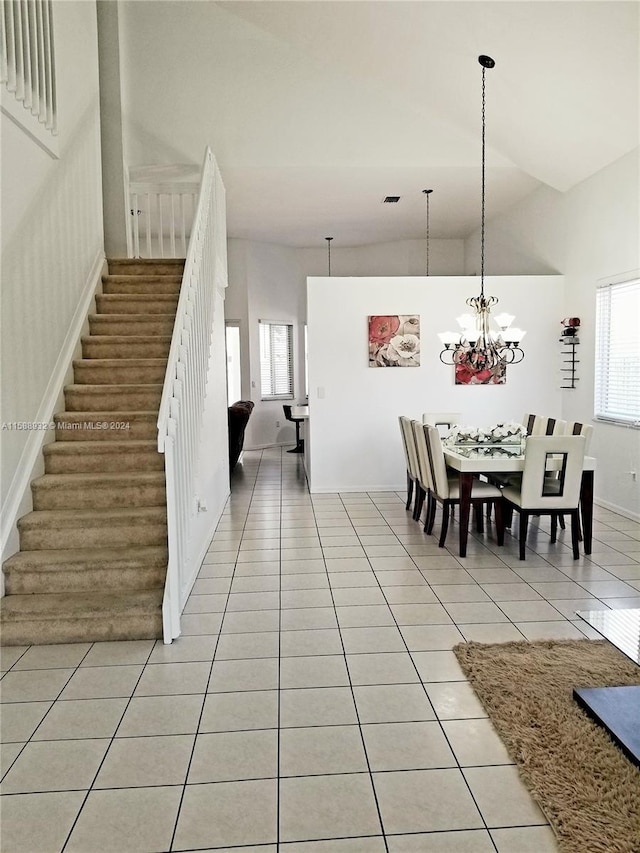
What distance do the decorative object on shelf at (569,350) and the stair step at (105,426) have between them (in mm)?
4594

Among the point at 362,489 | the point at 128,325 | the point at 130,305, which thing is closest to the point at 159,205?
the point at 130,305

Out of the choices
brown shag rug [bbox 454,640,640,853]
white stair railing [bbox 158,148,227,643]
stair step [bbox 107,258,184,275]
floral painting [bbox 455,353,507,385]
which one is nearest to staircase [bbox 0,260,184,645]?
white stair railing [bbox 158,148,227,643]

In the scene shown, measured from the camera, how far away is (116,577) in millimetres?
3787

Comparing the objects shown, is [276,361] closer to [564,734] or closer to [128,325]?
[128,325]

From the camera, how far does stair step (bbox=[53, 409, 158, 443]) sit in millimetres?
4742

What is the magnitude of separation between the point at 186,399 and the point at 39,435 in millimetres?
1248

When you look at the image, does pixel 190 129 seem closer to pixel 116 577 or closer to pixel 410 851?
pixel 116 577

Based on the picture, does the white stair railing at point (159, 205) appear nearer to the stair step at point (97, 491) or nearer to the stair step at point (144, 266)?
the stair step at point (144, 266)

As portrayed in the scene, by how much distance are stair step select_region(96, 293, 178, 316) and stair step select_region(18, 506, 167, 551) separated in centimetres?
248

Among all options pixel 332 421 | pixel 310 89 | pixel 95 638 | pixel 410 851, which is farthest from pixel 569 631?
pixel 310 89

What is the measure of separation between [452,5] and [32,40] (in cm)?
321

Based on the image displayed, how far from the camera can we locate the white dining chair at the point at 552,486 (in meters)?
4.64

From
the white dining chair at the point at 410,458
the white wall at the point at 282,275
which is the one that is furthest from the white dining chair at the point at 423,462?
the white wall at the point at 282,275

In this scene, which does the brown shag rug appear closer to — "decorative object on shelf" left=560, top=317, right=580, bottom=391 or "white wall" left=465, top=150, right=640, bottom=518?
"white wall" left=465, top=150, right=640, bottom=518
